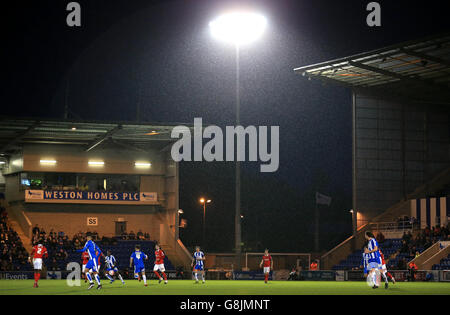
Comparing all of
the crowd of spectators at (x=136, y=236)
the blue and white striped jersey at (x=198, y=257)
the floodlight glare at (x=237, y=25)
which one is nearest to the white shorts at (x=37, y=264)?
the blue and white striped jersey at (x=198, y=257)

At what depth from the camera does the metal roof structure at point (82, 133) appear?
50.6 meters

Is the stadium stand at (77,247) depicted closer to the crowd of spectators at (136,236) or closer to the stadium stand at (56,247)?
the stadium stand at (56,247)

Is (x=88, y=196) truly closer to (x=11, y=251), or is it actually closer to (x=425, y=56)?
(x=11, y=251)

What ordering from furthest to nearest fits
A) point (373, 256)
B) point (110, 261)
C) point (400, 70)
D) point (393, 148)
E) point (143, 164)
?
point (143, 164) → point (393, 148) → point (400, 70) → point (110, 261) → point (373, 256)

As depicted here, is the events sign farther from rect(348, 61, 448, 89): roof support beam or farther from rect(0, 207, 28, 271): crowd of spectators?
rect(348, 61, 448, 89): roof support beam

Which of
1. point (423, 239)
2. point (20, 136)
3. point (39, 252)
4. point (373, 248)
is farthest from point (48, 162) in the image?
point (373, 248)

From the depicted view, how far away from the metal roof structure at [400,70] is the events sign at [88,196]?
1745 centimetres

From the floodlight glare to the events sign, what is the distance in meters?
21.1

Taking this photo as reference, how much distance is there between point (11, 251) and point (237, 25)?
2328cm

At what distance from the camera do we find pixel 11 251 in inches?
1954

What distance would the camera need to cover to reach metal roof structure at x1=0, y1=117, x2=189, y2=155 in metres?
50.6

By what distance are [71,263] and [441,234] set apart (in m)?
26.6

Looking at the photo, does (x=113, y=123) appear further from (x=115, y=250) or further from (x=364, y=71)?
(x=364, y=71)
